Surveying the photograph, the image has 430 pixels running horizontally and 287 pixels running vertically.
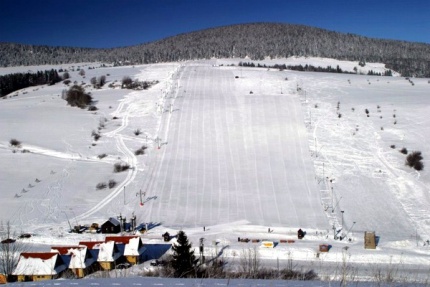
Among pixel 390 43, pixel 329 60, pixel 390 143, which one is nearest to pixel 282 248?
pixel 390 143

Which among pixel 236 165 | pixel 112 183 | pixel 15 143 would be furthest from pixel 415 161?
pixel 15 143

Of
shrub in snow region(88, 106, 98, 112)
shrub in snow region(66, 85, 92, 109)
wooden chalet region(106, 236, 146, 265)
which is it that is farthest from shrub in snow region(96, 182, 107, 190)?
shrub in snow region(66, 85, 92, 109)

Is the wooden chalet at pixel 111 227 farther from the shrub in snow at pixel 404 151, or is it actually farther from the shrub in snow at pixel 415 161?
the shrub in snow at pixel 404 151

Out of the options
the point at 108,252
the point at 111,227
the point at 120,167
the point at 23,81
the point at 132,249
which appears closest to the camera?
the point at 108,252

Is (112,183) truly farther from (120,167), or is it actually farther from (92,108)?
→ (92,108)

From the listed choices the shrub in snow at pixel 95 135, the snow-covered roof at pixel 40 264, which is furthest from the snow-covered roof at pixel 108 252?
the shrub in snow at pixel 95 135

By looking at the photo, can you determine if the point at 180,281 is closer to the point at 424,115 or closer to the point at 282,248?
the point at 282,248

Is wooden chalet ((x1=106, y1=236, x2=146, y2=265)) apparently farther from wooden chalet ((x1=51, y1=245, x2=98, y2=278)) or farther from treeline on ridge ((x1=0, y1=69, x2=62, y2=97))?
treeline on ridge ((x1=0, y1=69, x2=62, y2=97))

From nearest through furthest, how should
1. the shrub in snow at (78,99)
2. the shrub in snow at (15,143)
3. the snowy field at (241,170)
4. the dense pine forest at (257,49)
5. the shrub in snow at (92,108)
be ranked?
the snowy field at (241,170), the shrub in snow at (15,143), the shrub in snow at (92,108), the shrub in snow at (78,99), the dense pine forest at (257,49)
